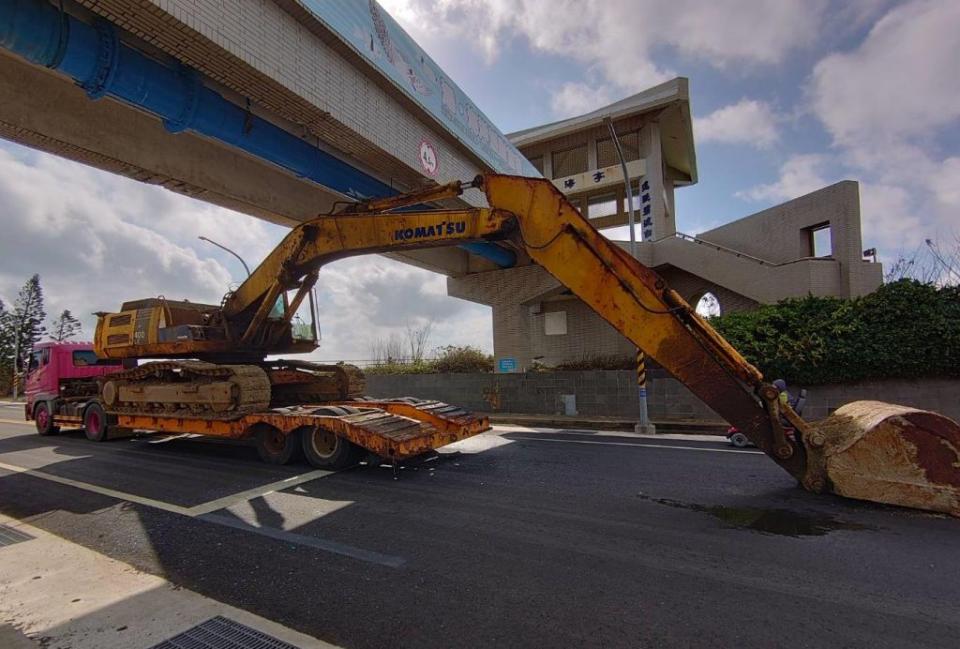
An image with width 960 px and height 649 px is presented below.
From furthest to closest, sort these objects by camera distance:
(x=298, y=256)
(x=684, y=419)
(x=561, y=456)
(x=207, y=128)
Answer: (x=684, y=419), (x=298, y=256), (x=561, y=456), (x=207, y=128)

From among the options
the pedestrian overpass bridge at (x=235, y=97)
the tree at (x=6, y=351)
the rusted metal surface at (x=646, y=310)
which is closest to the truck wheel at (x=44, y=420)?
the pedestrian overpass bridge at (x=235, y=97)

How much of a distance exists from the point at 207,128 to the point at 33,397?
10.1m

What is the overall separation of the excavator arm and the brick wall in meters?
6.10

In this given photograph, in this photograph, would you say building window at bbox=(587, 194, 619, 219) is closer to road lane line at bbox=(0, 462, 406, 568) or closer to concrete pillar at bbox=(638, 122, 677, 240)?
concrete pillar at bbox=(638, 122, 677, 240)

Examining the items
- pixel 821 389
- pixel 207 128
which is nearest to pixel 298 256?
pixel 207 128

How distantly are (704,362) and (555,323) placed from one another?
16754 mm

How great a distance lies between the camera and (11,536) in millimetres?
5031

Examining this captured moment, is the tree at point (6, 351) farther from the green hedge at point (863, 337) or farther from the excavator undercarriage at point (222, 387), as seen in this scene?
the green hedge at point (863, 337)

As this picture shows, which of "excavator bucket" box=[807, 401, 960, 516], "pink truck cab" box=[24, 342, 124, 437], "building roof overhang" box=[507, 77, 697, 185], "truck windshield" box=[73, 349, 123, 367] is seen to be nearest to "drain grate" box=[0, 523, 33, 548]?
"pink truck cab" box=[24, 342, 124, 437]

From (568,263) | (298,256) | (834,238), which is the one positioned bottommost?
(568,263)

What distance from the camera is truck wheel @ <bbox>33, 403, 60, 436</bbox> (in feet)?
40.4

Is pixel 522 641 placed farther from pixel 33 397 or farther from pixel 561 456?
pixel 33 397

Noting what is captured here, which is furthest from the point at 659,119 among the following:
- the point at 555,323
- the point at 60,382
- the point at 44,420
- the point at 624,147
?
the point at 44,420

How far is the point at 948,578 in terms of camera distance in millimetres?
3617
